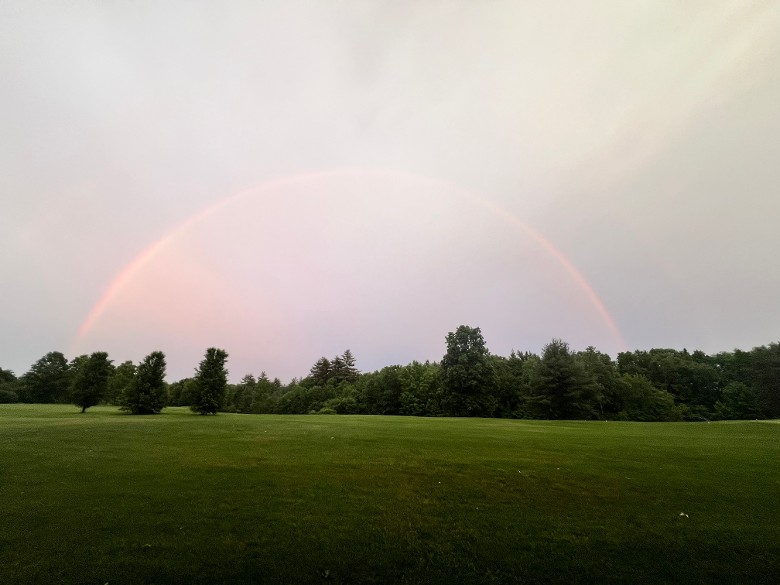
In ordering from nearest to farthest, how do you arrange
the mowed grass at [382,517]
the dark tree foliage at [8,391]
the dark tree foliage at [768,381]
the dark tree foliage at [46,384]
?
the mowed grass at [382,517] < the dark tree foliage at [768,381] < the dark tree foliage at [8,391] < the dark tree foliage at [46,384]

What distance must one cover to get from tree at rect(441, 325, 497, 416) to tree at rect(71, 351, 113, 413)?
54334 millimetres

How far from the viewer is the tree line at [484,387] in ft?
152

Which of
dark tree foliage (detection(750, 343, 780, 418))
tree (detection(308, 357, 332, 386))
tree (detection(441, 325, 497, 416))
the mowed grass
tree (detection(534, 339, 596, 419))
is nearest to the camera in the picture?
the mowed grass

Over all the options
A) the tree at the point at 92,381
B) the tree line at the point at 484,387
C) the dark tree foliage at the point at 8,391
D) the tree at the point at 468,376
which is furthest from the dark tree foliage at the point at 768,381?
the dark tree foliage at the point at 8,391

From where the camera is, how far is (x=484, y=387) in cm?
7088

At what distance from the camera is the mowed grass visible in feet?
22.2

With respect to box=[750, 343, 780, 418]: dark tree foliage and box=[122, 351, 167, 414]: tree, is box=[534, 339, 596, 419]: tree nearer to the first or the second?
box=[750, 343, 780, 418]: dark tree foliage

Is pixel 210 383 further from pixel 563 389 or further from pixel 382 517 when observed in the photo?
pixel 563 389

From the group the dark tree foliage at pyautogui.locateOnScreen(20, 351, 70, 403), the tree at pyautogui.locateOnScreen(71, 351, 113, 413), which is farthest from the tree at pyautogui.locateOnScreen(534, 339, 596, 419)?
the dark tree foliage at pyautogui.locateOnScreen(20, 351, 70, 403)

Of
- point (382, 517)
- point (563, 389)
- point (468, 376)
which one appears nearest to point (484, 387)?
point (468, 376)

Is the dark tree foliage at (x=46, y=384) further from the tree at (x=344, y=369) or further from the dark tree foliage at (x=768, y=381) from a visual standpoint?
the dark tree foliage at (x=768, y=381)

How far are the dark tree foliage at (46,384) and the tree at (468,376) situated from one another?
302 ft

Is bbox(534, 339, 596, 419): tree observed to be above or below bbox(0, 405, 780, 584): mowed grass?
above

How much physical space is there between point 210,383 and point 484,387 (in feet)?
159
